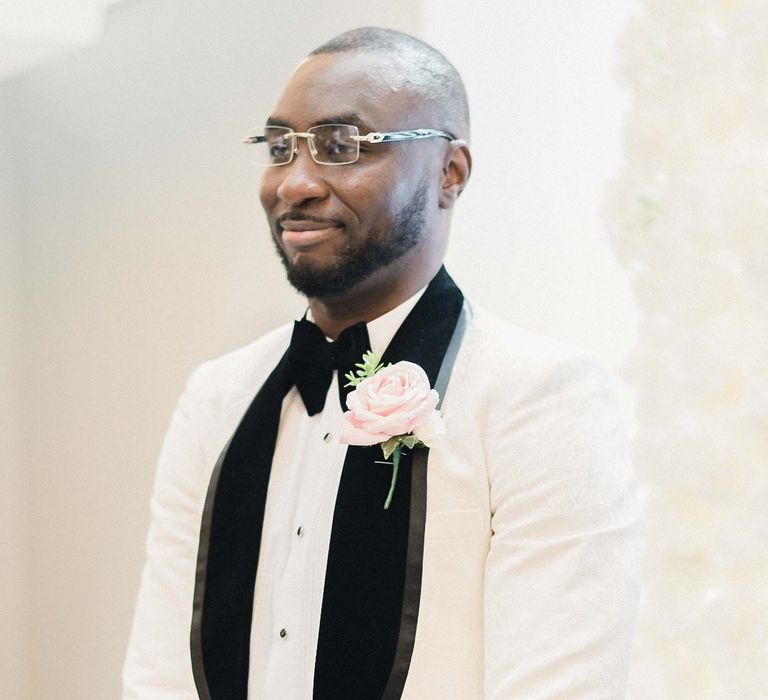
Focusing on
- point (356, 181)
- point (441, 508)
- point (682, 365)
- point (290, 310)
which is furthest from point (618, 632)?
point (290, 310)

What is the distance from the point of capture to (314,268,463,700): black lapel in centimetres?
168

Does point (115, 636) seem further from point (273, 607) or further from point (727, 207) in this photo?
point (727, 207)

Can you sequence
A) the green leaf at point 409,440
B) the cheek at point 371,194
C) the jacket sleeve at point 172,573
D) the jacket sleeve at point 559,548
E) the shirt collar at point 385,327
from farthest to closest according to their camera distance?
the jacket sleeve at point 172,573
the shirt collar at point 385,327
the cheek at point 371,194
the green leaf at point 409,440
the jacket sleeve at point 559,548

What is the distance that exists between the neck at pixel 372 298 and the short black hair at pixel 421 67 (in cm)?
27

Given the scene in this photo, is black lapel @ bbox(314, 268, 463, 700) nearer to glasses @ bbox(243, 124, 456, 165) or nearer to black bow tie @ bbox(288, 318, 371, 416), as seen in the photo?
black bow tie @ bbox(288, 318, 371, 416)

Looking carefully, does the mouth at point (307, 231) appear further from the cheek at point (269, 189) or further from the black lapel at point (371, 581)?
the black lapel at point (371, 581)

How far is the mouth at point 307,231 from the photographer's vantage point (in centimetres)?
182

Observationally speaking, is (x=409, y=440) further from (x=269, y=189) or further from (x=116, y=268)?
(x=116, y=268)

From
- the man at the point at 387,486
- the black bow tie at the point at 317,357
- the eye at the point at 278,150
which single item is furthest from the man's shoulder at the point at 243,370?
the eye at the point at 278,150

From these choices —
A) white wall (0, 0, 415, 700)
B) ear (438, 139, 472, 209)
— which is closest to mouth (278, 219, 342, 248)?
ear (438, 139, 472, 209)

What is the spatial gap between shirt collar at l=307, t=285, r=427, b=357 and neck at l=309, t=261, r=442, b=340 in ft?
0.06

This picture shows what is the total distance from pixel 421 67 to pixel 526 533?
2.81ft

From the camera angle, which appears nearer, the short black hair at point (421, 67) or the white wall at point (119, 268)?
the short black hair at point (421, 67)

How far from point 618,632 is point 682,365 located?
1.13 metres
